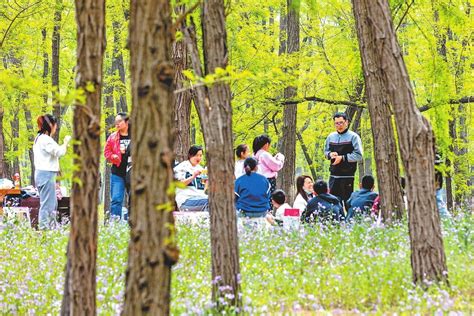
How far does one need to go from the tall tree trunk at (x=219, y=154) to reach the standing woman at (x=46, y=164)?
18.5 ft

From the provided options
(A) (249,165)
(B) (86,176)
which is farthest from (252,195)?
(B) (86,176)

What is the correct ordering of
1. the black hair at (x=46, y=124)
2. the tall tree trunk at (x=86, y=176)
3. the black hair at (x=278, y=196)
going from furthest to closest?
the black hair at (x=278, y=196) < the black hair at (x=46, y=124) < the tall tree trunk at (x=86, y=176)

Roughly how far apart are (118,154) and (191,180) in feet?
4.00

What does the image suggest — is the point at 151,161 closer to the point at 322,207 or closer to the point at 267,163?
the point at 322,207

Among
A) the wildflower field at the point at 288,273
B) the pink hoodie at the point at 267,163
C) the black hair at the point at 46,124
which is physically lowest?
the wildflower field at the point at 288,273

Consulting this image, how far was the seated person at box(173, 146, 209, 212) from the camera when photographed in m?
11.2

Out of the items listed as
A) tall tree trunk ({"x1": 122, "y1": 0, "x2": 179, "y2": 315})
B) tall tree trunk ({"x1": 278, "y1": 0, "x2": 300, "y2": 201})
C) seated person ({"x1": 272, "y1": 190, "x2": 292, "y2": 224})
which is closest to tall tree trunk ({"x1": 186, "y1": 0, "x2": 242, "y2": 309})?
tall tree trunk ({"x1": 122, "y1": 0, "x2": 179, "y2": 315})

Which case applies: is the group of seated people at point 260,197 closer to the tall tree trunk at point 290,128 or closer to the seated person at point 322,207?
the seated person at point 322,207

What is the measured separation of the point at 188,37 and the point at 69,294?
2262mm

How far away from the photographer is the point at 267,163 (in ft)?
39.4

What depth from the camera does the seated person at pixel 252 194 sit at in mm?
10438

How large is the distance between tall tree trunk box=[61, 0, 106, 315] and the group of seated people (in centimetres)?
599

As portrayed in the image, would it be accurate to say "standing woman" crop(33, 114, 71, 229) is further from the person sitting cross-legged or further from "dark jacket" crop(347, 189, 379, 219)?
"dark jacket" crop(347, 189, 379, 219)

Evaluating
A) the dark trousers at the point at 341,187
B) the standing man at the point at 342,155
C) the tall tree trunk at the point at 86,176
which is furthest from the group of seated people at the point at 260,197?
the tall tree trunk at the point at 86,176
